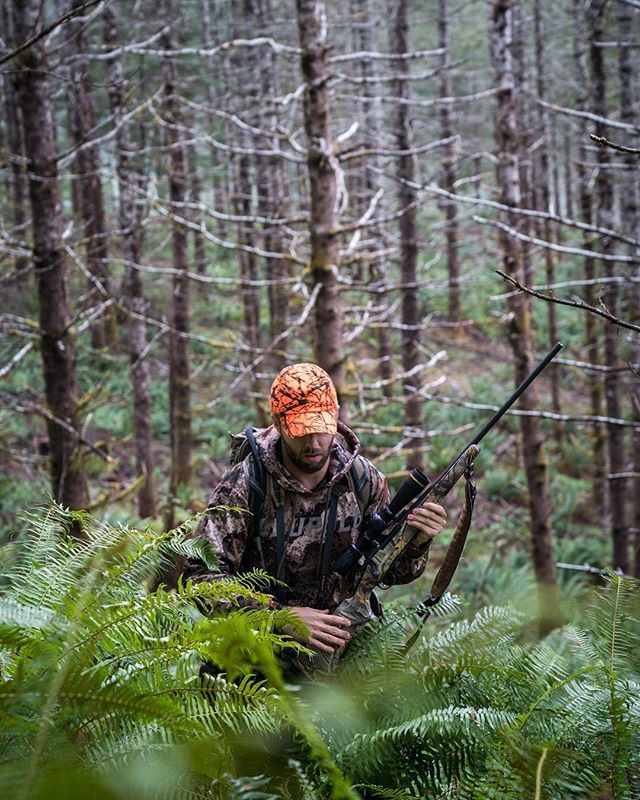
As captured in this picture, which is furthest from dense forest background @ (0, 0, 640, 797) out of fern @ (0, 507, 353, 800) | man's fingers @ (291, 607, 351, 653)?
man's fingers @ (291, 607, 351, 653)

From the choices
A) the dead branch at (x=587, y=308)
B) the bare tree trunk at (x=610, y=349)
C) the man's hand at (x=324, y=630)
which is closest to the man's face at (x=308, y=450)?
the man's hand at (x=324, y=630)

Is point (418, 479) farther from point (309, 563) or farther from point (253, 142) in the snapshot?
point (253, 142)

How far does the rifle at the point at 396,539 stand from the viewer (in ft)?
10.4

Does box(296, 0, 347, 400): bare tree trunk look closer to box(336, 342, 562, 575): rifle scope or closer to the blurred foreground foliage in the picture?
box(336, 342, 562, 575): rifle scope

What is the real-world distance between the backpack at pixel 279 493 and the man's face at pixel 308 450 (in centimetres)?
13

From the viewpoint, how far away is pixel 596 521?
15703 mm

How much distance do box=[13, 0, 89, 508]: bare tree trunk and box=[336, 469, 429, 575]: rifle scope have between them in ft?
11.0

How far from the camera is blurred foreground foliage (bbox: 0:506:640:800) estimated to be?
1719 mm

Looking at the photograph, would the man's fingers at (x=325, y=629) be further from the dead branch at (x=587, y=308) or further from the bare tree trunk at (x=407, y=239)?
the bare tree trunk at (x=407, y=239)

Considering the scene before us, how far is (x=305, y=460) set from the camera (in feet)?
10.5

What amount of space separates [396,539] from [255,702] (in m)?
1.33

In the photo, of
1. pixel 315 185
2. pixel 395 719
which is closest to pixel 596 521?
pixel 315 185

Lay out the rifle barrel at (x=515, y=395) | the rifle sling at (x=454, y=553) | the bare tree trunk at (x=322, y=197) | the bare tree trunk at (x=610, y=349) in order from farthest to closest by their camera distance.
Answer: the bare tree trunk at (x=610, y=349) → the bare tree trunk at (x=322, y=197) → the rifle sling at (x=454, y=553) → the rifle barrel at (x=515, y=395)

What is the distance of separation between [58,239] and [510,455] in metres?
14.4
